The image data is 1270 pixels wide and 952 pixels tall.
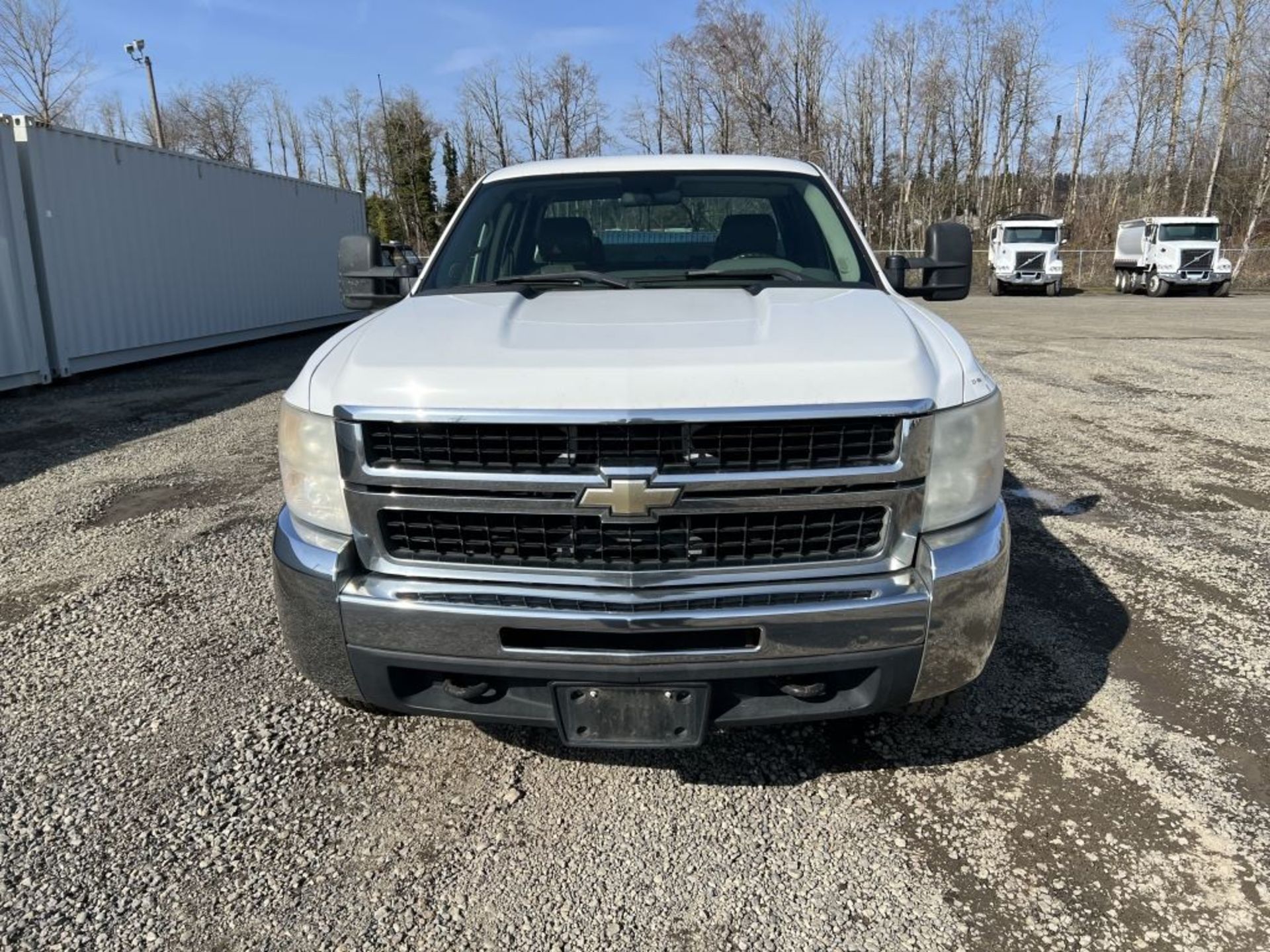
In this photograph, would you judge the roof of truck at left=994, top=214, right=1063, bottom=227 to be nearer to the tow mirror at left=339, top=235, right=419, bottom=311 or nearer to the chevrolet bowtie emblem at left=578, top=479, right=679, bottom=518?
the tow mirror at left=339, top=235, right=419, bottom=311

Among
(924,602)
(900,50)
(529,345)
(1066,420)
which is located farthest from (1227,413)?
(900,50)

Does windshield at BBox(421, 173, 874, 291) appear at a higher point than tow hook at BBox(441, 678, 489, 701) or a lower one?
higher

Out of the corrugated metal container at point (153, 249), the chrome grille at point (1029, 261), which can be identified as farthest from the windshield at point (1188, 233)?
the corrugated metal container at point (153, 249)

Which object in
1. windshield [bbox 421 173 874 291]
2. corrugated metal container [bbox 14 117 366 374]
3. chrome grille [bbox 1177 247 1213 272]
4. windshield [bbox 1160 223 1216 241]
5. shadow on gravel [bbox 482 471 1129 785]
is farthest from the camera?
windshield [bbox 1160 223 1216 241]

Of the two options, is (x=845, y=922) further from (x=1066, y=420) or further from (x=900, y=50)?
(x=900, y=50)

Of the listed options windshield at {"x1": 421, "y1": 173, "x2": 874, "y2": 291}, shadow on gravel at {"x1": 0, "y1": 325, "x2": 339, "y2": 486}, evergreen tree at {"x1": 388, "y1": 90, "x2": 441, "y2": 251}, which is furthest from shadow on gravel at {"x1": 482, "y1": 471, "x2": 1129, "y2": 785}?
evergreen tree at {"x1": 388, "y1": 90, "x2": 441, "y2": 251}

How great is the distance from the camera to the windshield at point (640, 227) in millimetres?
3559

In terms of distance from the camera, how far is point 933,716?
290cm

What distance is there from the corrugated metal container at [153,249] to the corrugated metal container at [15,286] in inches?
9.6

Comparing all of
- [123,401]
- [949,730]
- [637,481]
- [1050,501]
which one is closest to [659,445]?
[637,481]

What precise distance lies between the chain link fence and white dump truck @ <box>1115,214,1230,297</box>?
568cm

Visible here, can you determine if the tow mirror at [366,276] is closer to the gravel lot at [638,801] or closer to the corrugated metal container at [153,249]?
the gravel lot at [638,801]

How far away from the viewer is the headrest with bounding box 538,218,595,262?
3709 millimetres

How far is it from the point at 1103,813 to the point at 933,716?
22.2 inches
